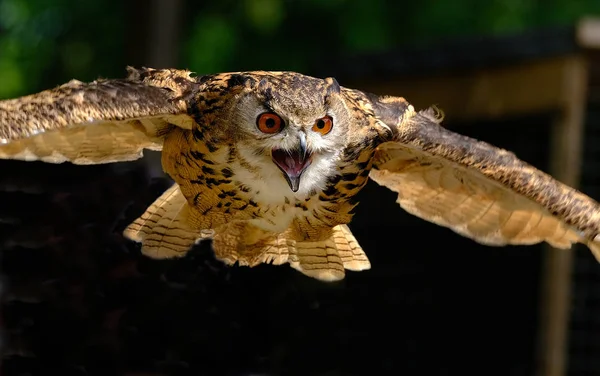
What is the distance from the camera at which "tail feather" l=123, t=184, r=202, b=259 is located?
3.57 metres

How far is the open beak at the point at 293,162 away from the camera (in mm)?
2932

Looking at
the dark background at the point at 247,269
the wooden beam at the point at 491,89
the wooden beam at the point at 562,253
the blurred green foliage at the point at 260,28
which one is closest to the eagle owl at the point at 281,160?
the dark background at the point at 247,269

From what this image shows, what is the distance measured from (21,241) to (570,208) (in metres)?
1.87

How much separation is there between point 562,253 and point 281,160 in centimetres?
246

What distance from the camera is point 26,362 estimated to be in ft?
10.5

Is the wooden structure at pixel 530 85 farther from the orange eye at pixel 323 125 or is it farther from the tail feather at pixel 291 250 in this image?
the orange eye at pixel 323 125

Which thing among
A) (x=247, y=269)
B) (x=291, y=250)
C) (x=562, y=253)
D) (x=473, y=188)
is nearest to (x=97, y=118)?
(x=291, y=250)

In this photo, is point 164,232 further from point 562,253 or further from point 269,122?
point 562,253

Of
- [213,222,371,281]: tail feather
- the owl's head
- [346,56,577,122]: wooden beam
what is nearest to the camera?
the owl's head

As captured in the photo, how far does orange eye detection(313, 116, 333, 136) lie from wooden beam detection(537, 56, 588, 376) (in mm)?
2228

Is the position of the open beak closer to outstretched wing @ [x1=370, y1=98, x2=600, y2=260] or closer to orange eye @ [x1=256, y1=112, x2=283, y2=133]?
orange eye @ [x1=256, y1=112, x2=283, y2=133]

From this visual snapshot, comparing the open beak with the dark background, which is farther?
the dark background

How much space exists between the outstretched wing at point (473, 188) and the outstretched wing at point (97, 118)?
2.36 feet

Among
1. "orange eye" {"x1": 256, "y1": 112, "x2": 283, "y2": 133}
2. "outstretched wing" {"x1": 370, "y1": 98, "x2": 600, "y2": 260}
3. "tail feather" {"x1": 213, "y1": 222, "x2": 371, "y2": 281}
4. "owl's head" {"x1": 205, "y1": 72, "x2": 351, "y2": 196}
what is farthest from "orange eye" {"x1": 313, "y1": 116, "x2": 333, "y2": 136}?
"tail feather" {"x1": 213, "y1": 222, "x2": 371, "y2": 281}
